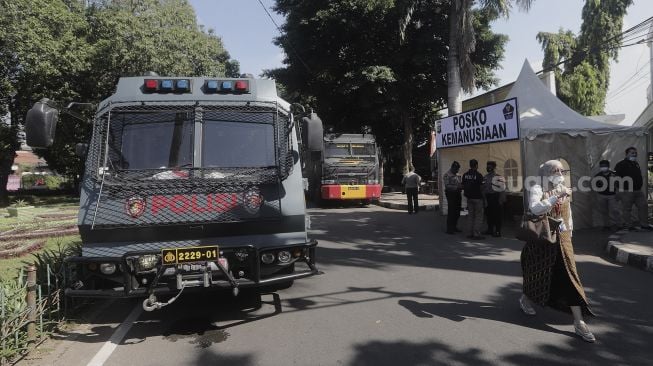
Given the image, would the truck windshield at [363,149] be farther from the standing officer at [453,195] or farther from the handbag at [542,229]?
the handbag at [542,229]

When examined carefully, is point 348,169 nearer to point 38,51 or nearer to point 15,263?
point 15,263

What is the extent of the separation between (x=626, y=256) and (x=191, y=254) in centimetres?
705

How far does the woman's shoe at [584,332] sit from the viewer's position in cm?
443

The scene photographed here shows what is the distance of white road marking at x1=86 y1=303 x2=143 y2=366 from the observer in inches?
173

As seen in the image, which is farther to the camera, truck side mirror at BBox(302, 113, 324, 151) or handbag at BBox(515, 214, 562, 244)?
truck side mirror at BBox(302, 113, 324, 151)

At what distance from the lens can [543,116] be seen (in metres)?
12.1

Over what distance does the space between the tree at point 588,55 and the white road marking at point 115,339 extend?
113 ft

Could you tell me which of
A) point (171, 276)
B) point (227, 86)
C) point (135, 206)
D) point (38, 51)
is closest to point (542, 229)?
point (171, 276)

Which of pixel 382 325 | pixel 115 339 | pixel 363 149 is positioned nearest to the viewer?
pixel 115 339

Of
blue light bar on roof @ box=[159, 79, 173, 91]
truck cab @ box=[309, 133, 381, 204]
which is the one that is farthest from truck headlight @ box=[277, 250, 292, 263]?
truck cab @ box=[309, 133, 381, 204]

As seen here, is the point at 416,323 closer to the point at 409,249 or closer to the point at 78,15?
the point at 409,249

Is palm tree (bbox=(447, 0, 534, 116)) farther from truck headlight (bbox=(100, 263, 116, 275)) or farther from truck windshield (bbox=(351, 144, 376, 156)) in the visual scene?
truck headlight (bbox=(100, 263, 116, 275))

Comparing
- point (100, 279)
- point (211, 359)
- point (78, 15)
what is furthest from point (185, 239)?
point (78, 15)

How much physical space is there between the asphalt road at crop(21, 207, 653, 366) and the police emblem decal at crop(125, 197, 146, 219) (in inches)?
51.6
